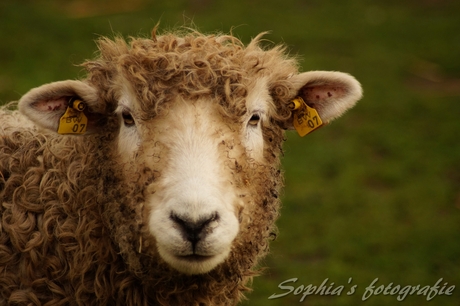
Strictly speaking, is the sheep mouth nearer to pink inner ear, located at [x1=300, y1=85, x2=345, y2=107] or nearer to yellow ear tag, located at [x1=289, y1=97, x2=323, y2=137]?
yellow ear tag, located at [x1=289, y1=97, x2=323, y2=137]

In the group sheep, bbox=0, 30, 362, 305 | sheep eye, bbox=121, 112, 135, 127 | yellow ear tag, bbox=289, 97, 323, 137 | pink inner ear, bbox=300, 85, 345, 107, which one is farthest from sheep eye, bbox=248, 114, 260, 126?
sheep eye, bbox=121, 112, 135, 127

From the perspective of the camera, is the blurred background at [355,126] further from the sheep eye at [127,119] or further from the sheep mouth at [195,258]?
the sheep mouth at [195,258]

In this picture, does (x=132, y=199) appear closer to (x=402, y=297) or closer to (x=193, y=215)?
(x=193, y=215)

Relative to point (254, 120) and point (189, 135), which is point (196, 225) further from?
point (254, 120)

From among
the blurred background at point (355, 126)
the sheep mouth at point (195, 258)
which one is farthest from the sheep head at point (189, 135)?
the blurred background at point (355, 126)

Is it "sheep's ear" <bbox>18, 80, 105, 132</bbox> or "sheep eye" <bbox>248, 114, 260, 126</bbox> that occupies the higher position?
"sheep's ear" <bbox>18, 80, 105, 132</bbox>

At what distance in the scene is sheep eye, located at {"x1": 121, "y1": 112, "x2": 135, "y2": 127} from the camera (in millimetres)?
3783

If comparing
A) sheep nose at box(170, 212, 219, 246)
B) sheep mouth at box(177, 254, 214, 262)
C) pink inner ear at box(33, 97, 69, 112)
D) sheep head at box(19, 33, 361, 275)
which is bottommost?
sheep mouth at box(177, 254, 214, 262)

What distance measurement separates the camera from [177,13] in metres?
16.0

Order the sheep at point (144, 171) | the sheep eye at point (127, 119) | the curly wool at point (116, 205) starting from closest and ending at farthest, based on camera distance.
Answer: the sheep at point (144, 171) < the curly wool at point (116, 205) < the sheep eye at point (127, 119)

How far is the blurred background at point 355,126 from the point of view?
24.7ft

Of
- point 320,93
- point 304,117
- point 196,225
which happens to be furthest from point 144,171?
point 320,93

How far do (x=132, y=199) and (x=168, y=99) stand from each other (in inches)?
23.8

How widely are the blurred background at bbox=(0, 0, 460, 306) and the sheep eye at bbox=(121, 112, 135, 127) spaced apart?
0.65 meters
